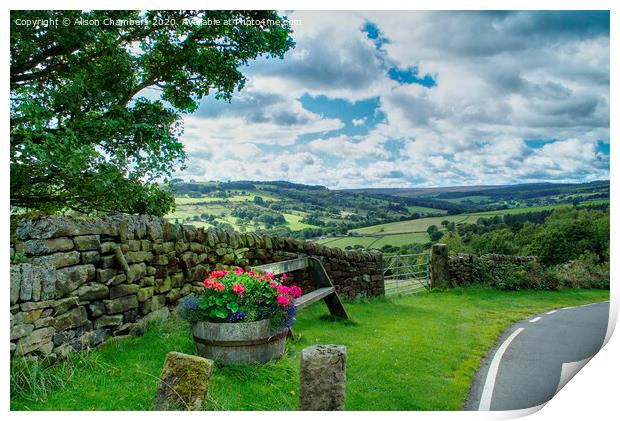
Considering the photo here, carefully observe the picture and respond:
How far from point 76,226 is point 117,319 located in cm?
110

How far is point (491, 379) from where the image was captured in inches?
219

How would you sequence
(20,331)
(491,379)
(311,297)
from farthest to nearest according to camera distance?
(311,297)
(491,379)
(20,331)

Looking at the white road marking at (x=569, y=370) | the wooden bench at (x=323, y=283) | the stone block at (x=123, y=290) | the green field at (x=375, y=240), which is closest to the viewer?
the stone block at (x=123, y=290)

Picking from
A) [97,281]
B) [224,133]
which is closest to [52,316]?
[97,281]

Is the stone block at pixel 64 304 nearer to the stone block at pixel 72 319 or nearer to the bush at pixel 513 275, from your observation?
the stone block at pixel 72 319

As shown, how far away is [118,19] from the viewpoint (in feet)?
21.5

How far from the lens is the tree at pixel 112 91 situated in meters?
5.70

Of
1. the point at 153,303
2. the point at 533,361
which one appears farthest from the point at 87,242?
the point at 533,361

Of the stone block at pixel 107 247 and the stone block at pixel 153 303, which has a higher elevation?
the stone block at pixel 107 247

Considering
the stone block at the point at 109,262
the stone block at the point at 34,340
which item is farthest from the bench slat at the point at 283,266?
the stone block at the point at 34,340

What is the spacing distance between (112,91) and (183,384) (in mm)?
4315

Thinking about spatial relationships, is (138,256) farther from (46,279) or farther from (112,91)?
(112,91)

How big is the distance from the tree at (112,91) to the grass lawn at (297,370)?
81.3 inches

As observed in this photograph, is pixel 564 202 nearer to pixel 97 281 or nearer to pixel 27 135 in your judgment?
pixel 97 281
